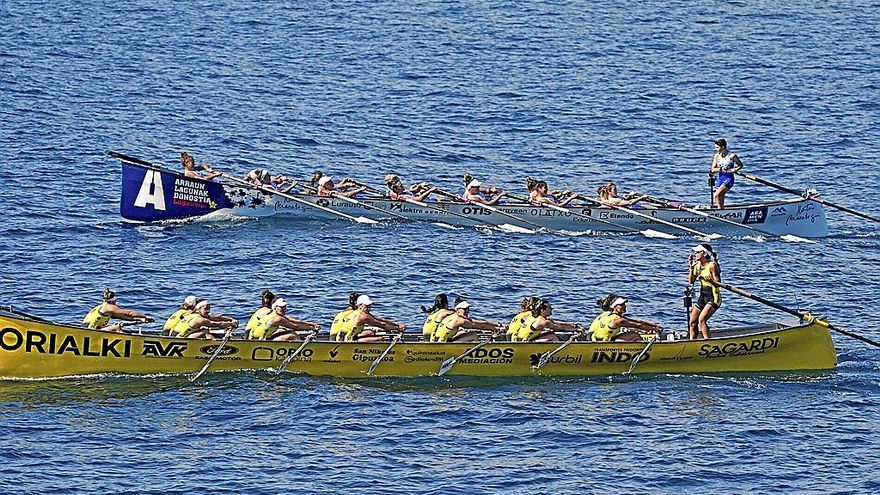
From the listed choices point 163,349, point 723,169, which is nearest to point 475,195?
point 723,169

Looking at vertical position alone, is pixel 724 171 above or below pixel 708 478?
above

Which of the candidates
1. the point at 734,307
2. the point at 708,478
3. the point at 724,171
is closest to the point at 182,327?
the point at 708,478

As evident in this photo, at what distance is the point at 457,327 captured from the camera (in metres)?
42.0

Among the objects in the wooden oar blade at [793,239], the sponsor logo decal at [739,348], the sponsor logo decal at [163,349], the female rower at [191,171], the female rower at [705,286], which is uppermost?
the female rower at [191,171]

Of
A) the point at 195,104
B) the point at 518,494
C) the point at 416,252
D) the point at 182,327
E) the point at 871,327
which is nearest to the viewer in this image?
the point at 518,494

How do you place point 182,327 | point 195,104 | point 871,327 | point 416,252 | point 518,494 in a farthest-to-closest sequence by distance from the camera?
A: point 195,104 < point 416,252 < point 871,327 < point 182,327 < point 518,494

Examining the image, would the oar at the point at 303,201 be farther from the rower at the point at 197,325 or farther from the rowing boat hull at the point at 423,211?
the rower at the point at 197,325

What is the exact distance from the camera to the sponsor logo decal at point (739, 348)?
139 feet

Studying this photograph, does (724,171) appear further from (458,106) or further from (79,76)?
(79,76)

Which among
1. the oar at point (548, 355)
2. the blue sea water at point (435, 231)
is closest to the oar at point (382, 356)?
the blue sea water at point (435, 231)

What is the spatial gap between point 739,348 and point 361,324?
29.1 feet

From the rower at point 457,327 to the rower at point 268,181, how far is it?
1498cm

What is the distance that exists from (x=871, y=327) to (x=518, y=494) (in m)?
14.3

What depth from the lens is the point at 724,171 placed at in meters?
56.0
